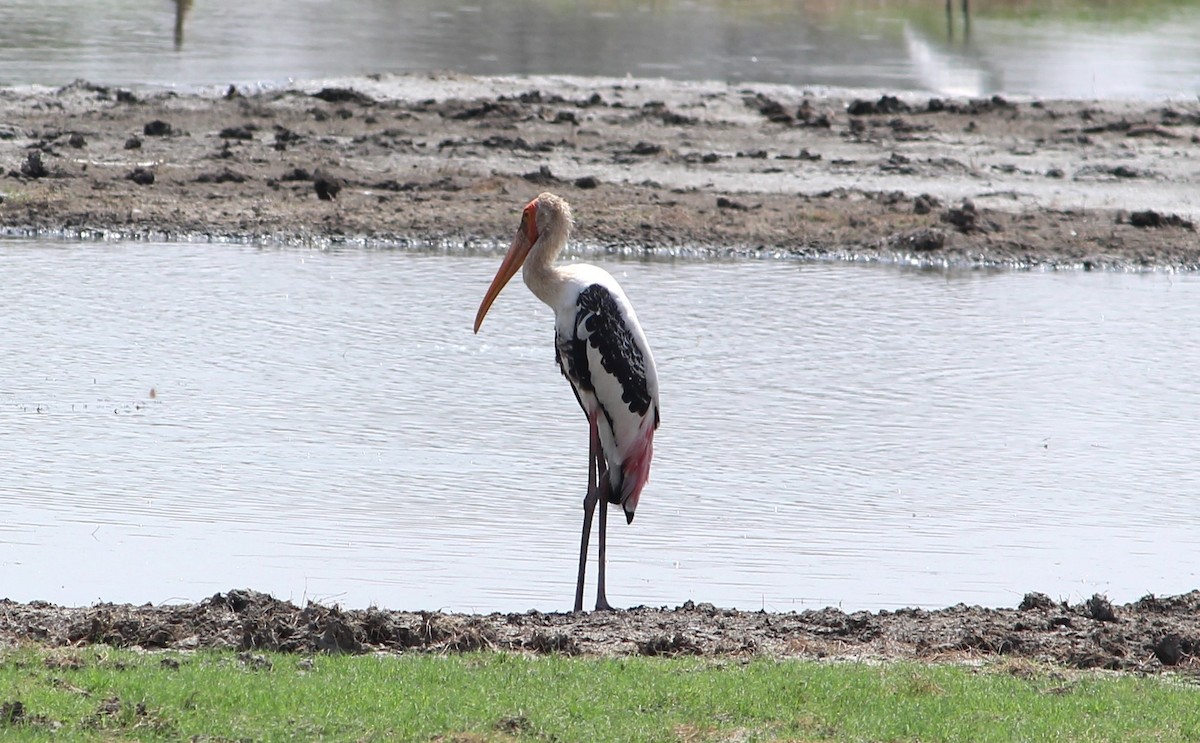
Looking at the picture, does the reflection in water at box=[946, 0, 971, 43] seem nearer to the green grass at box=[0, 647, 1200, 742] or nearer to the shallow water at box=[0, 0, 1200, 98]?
the shallow water at box=[0, 0, 1200, 98]

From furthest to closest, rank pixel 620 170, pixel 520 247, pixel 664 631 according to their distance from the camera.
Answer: pixel 620 170 → pixel 520 247 → pixel 664 631

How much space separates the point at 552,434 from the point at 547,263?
293 centimetres

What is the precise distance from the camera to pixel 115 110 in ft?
67.6

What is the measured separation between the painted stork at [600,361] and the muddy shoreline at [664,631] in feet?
2.42

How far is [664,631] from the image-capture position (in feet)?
23.0

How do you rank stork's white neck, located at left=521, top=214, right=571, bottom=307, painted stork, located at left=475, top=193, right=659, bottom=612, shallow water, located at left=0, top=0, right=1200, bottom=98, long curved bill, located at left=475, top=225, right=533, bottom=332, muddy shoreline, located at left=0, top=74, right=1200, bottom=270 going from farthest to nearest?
shallow water, located at left=0, top=0, right=1200, bottom=98
muddy shoreline, located at left=0, top=74, right=1200, bottom=270
long curved bill, located at left=475, top=225, right=533, bottom=332
stork's white neck, located at left=521, top=214, right=571, bottom=307
painted stork, located at left=475, top=193, right=659, bottom=612

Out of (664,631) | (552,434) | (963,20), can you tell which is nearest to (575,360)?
(664,631)

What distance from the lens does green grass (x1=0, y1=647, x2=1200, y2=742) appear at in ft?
17.8

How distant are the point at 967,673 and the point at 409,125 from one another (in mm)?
14977

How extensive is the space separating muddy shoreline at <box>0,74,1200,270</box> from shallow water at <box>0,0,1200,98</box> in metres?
3.30

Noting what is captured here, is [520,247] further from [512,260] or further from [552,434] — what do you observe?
[552,434]

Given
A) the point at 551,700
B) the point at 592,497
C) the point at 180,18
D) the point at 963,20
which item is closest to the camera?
the point at 551,700

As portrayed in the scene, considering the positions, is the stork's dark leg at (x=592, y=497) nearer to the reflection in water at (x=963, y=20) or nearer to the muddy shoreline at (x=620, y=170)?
the muddy shoreline at (x=620, y=170)

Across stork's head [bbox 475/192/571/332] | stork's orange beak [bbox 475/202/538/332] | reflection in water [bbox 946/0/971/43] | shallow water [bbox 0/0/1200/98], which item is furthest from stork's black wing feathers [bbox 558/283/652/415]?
reflection in water [bbox 946/0/971/43]
